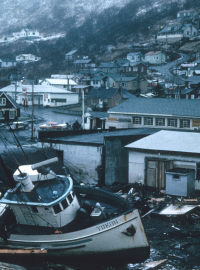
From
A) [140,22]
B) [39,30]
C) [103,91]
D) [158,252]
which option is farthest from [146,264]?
[39,30]

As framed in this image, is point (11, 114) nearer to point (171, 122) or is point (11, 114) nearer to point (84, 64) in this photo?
point (171, 122)

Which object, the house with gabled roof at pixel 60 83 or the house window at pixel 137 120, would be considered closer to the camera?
the house window at pixel 137 120

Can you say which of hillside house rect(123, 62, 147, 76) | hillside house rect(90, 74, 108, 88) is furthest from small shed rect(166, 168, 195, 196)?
hillside house rect(123, 62, 147, 76)

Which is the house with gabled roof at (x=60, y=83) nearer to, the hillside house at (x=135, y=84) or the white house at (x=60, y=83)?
the white house at (x=60, y=83)

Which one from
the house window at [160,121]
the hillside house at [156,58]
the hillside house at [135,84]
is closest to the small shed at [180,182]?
the house window at [160,121]

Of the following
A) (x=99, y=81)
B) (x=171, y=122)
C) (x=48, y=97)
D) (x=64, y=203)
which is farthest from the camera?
(x=99, y=81)

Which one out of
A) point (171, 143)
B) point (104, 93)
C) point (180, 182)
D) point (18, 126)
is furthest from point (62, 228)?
point (104, 93)

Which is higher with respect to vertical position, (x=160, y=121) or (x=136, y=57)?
(x=136, y=57)
